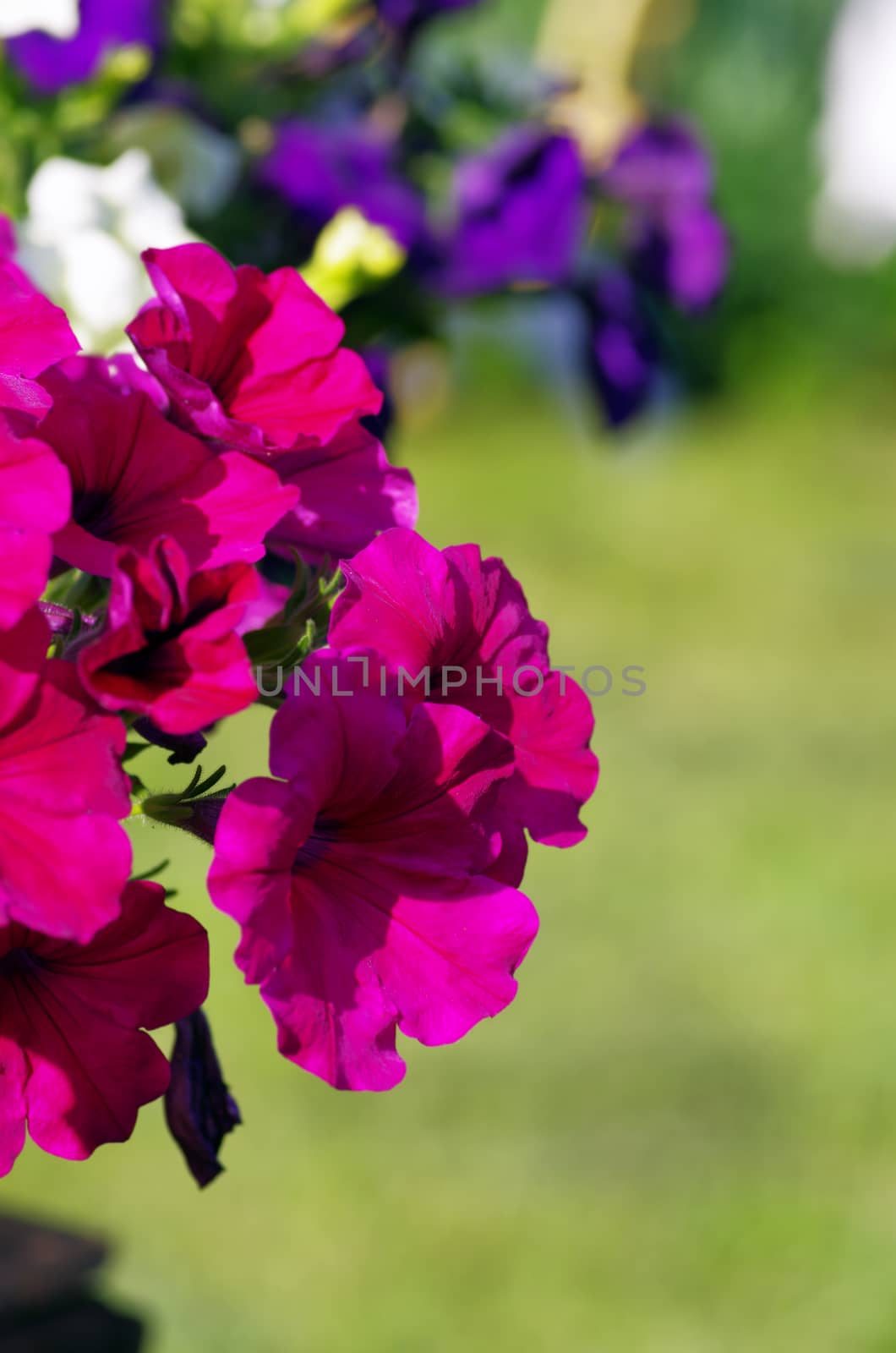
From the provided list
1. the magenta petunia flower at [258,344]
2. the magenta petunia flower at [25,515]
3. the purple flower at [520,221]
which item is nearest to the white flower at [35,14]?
the purple flower at [520,221]

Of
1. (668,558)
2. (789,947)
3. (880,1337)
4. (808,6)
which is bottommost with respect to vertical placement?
(668,558)

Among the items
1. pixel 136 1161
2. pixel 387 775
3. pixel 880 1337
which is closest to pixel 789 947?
pixel 880 1337

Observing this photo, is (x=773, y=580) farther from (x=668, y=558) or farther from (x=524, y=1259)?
(x=524, y=1259)

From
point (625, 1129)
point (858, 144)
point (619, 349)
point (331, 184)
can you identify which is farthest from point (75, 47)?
point (858, 144)

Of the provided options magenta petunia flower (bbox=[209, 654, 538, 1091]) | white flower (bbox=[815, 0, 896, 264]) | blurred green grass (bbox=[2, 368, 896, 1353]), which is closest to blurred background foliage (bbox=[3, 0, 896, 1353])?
blurred green grass (bbox=[2, 368, 896, 1353])

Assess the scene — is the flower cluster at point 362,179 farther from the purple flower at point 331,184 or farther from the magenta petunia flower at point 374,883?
the magenta petunia flower at point 374,883

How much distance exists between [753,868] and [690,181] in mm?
1659

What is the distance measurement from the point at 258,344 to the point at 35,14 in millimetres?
430

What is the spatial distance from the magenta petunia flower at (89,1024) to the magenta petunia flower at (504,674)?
103mm

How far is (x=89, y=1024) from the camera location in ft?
1.34

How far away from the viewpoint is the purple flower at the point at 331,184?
89 cm

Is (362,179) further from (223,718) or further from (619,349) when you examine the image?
(223,718)

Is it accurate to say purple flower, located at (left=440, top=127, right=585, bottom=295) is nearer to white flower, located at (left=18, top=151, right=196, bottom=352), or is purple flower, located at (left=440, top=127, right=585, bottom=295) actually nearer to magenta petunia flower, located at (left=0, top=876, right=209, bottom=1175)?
white flower, located at (left=18, top=151, right=196, bottom=352)

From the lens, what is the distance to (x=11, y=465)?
0.37 metres
